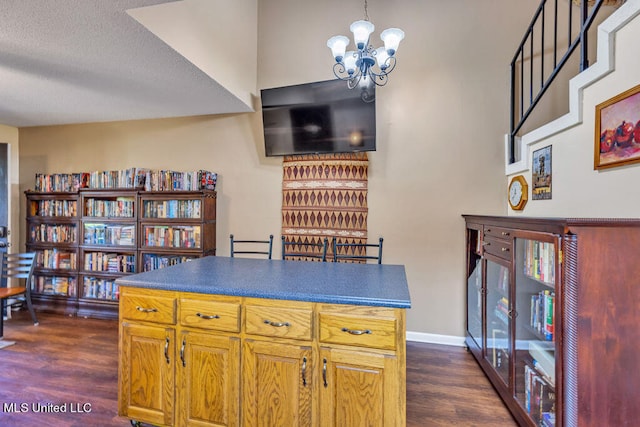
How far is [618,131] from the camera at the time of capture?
1.60 metres

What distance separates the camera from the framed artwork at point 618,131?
4.94 ft

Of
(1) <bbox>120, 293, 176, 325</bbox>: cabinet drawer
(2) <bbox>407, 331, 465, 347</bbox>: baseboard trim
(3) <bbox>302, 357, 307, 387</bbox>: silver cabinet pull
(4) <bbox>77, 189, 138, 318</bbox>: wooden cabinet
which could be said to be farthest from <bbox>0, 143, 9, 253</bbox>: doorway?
(2) <bbox>407, 331, 465, 347</bbox>: baseboard trim

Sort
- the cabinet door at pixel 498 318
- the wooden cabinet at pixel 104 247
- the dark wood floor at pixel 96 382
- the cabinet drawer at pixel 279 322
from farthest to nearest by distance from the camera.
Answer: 1. the wooden cabinet at pixel 104 247
2. the cabinet door at pixel 498 318
3. the dark wood floor at pixel 96 382
4. the cabinet drawer at pixel 279 322

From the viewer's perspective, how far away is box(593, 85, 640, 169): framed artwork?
1.51 metres

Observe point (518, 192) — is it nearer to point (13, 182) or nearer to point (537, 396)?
point (537, 396)

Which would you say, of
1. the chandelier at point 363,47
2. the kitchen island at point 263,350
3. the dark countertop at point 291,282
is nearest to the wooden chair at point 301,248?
the dark countertop at point 291,282

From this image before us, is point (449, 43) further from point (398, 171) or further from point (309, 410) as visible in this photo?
point (309, 410)

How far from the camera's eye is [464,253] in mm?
3188

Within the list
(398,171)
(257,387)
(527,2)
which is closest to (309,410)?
(257,387)

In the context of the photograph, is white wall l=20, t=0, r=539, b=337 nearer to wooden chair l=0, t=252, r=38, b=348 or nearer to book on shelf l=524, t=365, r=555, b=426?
book on shelf l=524, t=365, r=555, b=426

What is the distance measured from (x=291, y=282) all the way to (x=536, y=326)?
1.47m

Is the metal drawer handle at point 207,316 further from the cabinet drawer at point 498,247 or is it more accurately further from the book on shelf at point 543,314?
the cabinet drawer at point 498,247

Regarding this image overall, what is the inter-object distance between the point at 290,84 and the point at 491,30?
Answer: 84.8 inches

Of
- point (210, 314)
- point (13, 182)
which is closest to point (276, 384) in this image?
point (210, 314)
